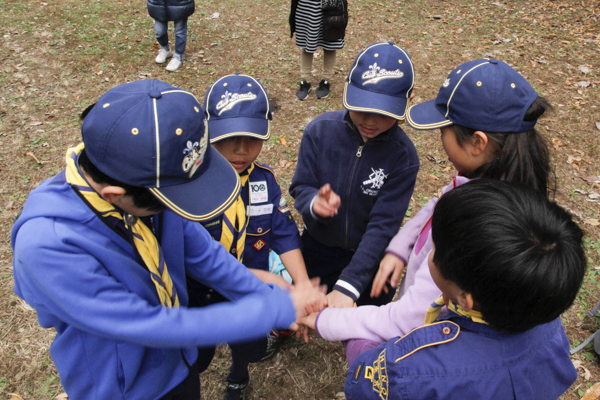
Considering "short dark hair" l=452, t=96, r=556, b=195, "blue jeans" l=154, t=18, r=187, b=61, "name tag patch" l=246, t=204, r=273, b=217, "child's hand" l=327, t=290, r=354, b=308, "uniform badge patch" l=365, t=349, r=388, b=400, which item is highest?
"short dark hair" l=452, t=96, r=556, b=195

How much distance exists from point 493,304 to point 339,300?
118 cm

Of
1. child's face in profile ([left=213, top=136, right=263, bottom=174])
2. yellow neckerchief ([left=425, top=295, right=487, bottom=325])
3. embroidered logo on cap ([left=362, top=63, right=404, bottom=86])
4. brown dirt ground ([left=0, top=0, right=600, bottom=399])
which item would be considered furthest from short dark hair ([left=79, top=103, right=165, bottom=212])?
brown dirt ground ([left=0, top=0, right=600, bottom=399])

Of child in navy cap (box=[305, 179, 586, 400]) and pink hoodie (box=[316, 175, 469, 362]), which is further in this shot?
pink hoodie (box=[316, 175, 469, 362])

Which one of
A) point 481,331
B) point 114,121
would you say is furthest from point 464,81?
point 114,121

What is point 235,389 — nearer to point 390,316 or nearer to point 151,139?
point 390,316

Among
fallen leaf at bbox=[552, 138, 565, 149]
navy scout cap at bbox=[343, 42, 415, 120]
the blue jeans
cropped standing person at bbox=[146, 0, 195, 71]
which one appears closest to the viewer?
navy scout cap at bbox=[343, 42, 415, 120]

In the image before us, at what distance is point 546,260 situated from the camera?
1109 mm

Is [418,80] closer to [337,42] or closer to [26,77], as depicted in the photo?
[337,42]

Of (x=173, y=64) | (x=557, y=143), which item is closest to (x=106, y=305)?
(x=557, y=143)

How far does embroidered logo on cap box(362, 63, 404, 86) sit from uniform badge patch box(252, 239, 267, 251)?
112cm

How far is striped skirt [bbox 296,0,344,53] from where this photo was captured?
5613 mm

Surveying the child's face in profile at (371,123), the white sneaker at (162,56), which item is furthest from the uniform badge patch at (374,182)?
the white sneaker at (162,56)

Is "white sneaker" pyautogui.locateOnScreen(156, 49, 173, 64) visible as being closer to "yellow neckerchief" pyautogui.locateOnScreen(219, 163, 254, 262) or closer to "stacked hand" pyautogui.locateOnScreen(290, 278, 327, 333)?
"yellow neckerchief" pyautogui.locateOnScreen(219, 163, 254, 262)

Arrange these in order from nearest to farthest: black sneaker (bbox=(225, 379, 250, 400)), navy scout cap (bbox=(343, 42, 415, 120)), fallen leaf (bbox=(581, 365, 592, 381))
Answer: navy scout cap (bbox=(343, 42, 415, 120)) → black sneaker (bbox=(225, 379, 250, 400)) → fallen leaf (bbox=(581, 365, 592, 381))
